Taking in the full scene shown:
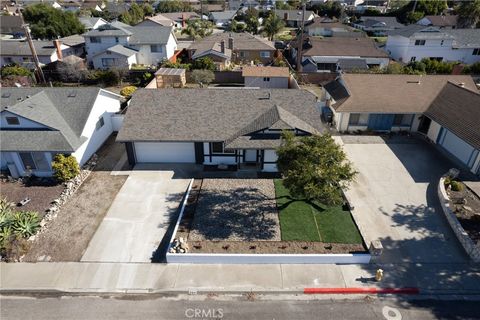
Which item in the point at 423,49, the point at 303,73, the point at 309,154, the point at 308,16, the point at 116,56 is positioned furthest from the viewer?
the point at 308,16

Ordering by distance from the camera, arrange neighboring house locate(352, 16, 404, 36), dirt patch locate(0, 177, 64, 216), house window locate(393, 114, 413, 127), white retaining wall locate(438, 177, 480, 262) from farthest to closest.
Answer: neighboring house locate(352, 16, 404, 36)
house window locate(393, 114, 413, 127)
dirt patch locate(0, 177, 64, 216)
white retaining wall locate(438, 177, 480, 262)

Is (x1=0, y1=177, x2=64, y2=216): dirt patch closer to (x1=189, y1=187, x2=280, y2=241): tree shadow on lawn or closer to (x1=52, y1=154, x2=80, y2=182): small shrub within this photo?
(x1=52, y1=154, x2=80, y2=182): small shrub

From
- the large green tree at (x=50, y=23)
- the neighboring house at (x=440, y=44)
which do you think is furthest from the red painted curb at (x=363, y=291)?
the large green tree at (x=50, y=23)

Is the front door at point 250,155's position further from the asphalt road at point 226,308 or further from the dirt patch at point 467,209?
the dirt patch at point 467,209

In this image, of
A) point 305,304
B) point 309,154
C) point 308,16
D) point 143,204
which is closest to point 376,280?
point 305,304

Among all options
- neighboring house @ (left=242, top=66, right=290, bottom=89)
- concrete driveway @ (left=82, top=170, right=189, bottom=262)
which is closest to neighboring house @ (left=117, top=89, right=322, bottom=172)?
concrete driveway @ (left=82, top=170, right=189, bottom=262)

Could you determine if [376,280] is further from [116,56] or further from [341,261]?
[116,56]

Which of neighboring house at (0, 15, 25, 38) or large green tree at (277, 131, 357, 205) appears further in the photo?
neighboring house at (0, 15, 25, 38)

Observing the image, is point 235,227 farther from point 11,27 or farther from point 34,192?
point 11,27
